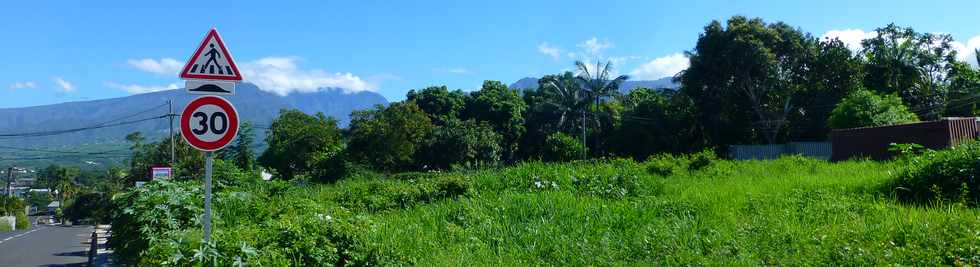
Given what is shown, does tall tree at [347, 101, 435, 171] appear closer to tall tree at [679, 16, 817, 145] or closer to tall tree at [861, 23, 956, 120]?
tall tree at [679, 16, 817, 145]

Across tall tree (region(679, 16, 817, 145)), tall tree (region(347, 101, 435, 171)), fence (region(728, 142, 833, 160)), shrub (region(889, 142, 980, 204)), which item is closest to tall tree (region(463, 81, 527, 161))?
tall tree (region(347, 101, 435, 171))

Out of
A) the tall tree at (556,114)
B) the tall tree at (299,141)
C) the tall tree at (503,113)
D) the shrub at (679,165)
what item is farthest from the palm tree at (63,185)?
the shrub at (679,165)

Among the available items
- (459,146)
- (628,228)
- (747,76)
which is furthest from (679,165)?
(459,146)

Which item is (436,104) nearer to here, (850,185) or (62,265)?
(62,265)

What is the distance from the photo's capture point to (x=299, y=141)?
1690 inches

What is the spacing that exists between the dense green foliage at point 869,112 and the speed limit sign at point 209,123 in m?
21.8

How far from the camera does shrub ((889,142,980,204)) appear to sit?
7.10m

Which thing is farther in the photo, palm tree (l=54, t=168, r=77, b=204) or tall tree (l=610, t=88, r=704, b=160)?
palm tree (l=54, t=168, r=77, b=204)

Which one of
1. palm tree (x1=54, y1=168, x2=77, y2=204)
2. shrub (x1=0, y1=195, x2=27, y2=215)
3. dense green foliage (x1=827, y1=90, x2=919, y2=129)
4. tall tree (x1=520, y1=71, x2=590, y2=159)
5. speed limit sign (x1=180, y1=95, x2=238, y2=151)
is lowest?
shrub (x1=0, y1=195, x2=27, y2=215)

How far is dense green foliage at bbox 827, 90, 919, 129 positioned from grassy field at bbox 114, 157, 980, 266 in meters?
14.4

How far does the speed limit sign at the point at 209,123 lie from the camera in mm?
6418

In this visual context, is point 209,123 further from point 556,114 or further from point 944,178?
point 556,114

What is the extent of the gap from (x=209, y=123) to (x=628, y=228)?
13.8ft

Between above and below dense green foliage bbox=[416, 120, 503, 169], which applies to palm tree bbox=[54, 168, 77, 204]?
below
